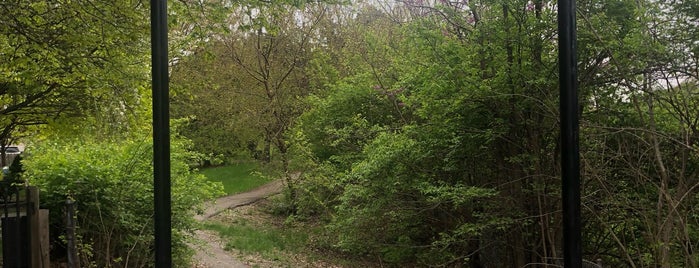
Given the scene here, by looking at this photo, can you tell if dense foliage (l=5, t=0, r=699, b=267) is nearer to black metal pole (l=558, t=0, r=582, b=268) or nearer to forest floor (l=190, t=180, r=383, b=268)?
forest floor (l=190, t=180, r=383, b=268)

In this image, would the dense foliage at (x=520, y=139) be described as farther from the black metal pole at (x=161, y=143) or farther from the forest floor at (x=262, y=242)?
the black metal pole at (x=161, y=143)

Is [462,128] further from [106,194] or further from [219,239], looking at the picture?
[219,239]

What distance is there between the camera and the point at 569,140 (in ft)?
7.39

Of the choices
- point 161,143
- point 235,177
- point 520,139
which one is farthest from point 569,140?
point 235,177

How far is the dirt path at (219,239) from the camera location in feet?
34.8

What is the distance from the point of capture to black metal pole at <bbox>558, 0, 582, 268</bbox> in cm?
223

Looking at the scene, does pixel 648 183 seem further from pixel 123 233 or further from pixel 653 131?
pixel 123 233

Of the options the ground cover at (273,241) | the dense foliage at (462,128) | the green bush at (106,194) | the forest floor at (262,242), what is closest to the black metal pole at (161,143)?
the dense foliage at (462,128)

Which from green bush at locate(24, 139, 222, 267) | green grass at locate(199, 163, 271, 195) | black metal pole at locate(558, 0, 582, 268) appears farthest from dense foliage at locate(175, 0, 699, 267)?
green grass at locate(199, 163, 271, 195)

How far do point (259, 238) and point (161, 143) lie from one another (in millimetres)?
12096

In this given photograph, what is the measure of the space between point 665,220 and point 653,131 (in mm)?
684

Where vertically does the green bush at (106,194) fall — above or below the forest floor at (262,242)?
above

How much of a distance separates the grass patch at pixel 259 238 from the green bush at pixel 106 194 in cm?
502

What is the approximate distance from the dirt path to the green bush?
1662 millimetres
